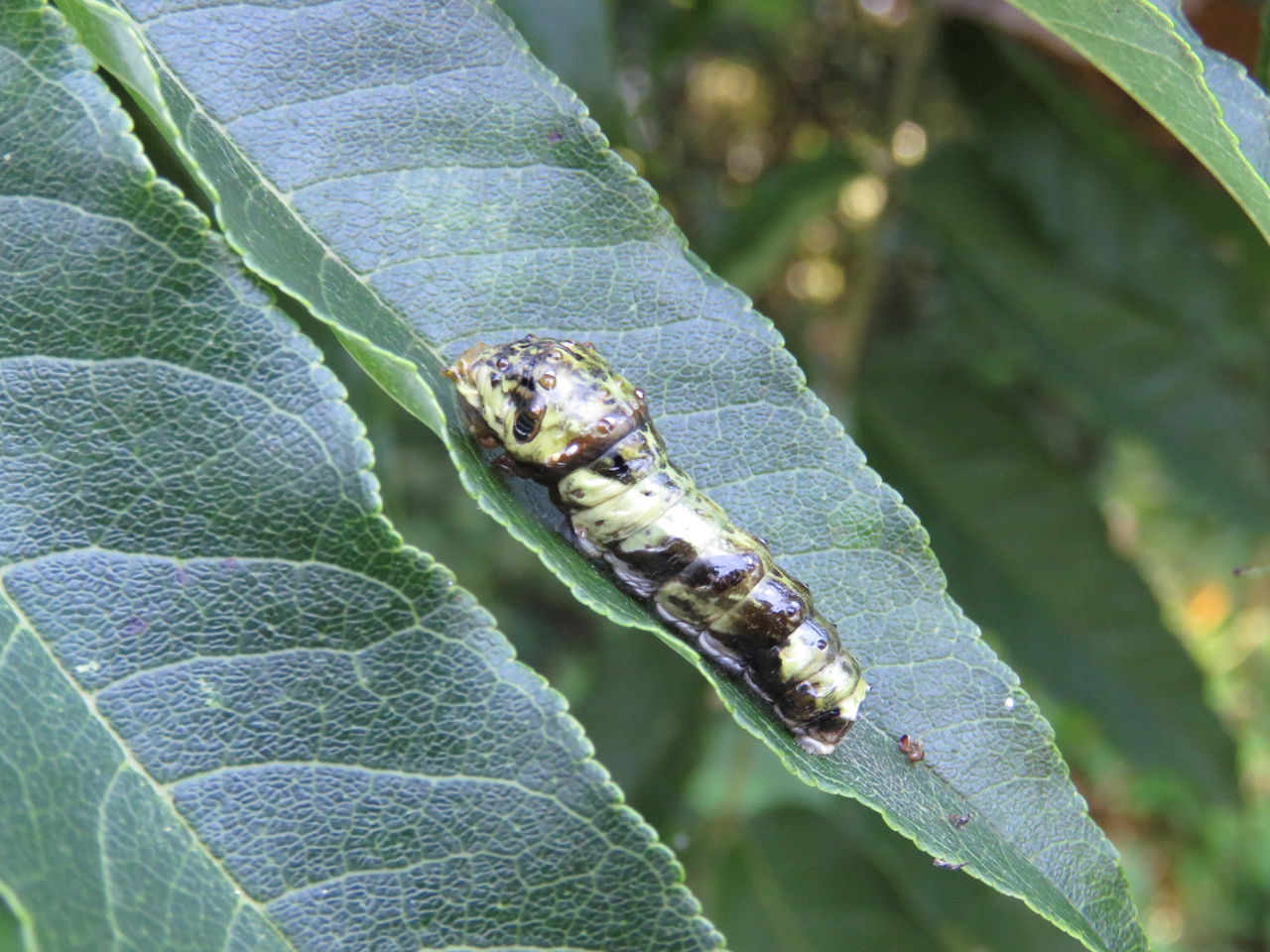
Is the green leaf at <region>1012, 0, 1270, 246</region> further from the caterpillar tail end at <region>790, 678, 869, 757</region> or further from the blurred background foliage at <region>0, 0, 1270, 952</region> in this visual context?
the blurred background foliage at <region>0, 0, 1270, 952</region>

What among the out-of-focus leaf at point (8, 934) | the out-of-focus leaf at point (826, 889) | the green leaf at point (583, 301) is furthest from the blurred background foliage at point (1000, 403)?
the out-of-focus leaf at point (8, 934)

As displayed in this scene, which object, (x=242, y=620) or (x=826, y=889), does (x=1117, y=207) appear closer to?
(x=826, y=889)

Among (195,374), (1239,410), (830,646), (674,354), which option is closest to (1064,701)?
(1239,410)

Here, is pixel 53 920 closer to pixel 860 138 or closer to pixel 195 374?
pixel 195 374

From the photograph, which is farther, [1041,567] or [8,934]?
[1041,567]

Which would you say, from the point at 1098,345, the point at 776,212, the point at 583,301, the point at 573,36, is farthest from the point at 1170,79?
the point at 1098,345

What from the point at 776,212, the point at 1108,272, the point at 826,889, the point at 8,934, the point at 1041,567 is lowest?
the point at 8,934

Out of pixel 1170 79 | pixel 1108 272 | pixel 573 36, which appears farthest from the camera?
pixel 1108 272
